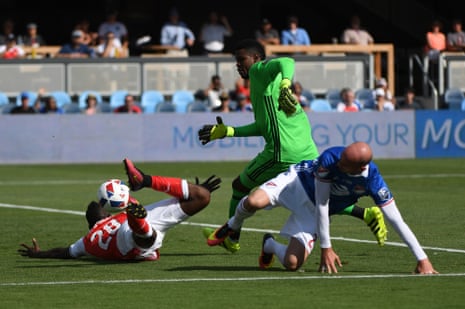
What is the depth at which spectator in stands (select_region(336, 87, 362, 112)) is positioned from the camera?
92.6 feet

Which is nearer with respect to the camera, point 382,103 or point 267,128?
point 267,128

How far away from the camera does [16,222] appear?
51.2ft

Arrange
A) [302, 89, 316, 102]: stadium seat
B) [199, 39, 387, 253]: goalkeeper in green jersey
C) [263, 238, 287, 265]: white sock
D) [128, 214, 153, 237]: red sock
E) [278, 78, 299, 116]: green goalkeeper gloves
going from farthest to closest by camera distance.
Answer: [302, 89, 316, 102]: stadium seat, [199, 39, 387, 253]: goalkeeper in green jersey, [278, 78, 299, 116]: green goalkeeper gloves, [128, 214, 153, 237]: red sock, [263, 238, 287, 265]: white sock

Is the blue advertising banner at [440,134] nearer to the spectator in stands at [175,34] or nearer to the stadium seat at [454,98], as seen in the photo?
the stadium seat at [454,98]

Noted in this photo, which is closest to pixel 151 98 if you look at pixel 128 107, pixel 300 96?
pixel 128 107

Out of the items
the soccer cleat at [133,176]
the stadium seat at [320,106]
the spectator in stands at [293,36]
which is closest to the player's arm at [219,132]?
the soccer cleat at [133,176]

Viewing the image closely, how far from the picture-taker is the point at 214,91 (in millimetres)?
29547

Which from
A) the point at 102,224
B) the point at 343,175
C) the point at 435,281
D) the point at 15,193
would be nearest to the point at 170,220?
the point at 102,224

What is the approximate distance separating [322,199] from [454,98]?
20.6m

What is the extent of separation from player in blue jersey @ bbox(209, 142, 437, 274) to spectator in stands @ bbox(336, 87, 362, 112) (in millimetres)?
17209

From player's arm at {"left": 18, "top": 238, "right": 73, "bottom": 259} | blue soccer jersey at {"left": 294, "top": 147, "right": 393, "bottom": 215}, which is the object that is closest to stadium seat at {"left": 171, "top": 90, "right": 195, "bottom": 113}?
player's arm at {"left": 18, "top": 238, "right": 73, "bottom": 259}

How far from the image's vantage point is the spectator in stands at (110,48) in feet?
100

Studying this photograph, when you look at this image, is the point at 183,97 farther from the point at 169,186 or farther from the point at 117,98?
the point at 169,186

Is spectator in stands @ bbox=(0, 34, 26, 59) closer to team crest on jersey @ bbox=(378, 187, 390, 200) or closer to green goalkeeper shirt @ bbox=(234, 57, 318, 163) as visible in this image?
green goalkeeper shirt @ bbox=(234, 57, 318, 163)
